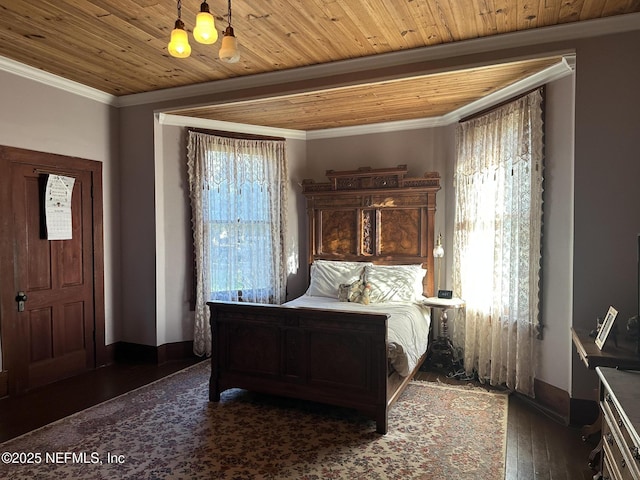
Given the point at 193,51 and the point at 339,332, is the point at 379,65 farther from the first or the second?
the point at 339,332

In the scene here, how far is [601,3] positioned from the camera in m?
2.59

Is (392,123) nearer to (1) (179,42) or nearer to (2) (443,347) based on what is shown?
(2) (443,347)

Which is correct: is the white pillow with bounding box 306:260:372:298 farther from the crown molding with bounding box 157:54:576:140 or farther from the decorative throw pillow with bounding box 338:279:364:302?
the crown molding with bounding box 157:54:576:140

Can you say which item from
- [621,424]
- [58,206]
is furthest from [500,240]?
[58,206]

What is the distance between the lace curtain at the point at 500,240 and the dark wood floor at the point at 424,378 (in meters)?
0.44

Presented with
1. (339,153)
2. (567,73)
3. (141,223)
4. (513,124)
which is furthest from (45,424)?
(567,73)

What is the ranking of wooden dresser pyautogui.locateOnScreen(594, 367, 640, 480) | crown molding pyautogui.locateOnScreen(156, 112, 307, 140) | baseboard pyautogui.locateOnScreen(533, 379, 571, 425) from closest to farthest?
wooden dresser pyautogui.locateOnScreen(594, 367, 640, 480) < baseboard pyautogui.locateOnScreen(533, 379, 571, 425) < crown molding pyautogui.locateOnScreen(156, 112, 307, 140)

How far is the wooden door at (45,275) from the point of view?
11.6ft

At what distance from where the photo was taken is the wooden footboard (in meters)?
2.95

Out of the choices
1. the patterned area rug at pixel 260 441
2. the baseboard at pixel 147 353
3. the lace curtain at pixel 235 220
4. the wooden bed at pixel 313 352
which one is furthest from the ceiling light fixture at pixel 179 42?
the baseboard at pixel 147 353

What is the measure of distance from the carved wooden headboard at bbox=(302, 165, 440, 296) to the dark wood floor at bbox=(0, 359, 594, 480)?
1.41m

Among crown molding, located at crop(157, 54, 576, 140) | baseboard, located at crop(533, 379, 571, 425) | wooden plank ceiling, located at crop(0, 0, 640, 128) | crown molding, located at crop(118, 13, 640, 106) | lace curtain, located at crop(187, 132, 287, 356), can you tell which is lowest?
baseboard, located at crop(533, 379, 571, 425)

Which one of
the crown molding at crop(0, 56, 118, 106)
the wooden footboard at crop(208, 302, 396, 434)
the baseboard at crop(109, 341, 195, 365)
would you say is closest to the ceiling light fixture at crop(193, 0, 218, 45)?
the wooden footboard at crop(208, 302, 396, 434)

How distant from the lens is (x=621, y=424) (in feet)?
5.55
